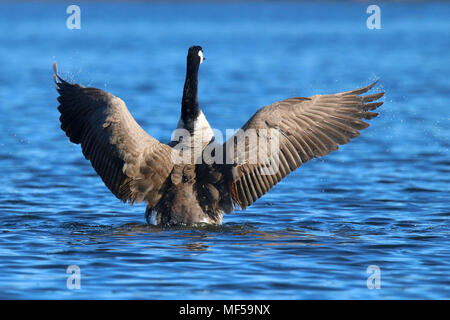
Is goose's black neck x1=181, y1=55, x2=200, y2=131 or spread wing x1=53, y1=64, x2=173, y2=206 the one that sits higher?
goose's black neck x1=181, y1=55, x2=200, y2=131

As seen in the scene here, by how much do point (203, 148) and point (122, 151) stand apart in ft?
3.85

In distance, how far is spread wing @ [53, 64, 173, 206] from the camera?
11.0 metres

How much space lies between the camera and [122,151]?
1098 centimetres

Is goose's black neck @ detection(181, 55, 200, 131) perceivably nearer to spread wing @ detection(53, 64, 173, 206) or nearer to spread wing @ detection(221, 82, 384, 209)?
spread wing @ detection(53, 64, 173, 206)

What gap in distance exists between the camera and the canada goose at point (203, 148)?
36.1ft

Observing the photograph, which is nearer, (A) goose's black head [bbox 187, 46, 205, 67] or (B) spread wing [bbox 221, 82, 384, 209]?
(B) spread wing [bbox 221, 82, 384, 209]

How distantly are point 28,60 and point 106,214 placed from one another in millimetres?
33794

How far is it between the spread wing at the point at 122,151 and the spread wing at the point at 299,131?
108 cm

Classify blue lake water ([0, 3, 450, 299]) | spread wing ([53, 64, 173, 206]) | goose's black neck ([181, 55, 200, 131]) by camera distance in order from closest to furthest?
blue lake water ([0, 3, 450, 299]) < spread wing ([53, 64, 173, 206]) < goose's black neck ([181, 55, 200, 131])

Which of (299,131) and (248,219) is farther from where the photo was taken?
(248,219)

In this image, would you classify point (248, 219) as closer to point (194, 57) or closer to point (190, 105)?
point (190, 105)

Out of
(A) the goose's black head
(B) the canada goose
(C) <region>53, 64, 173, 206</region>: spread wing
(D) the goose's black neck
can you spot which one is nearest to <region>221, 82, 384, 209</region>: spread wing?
(B) the canada goose

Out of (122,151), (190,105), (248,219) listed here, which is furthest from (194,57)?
(248,219)

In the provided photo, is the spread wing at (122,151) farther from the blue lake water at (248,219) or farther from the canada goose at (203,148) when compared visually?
the blue lake water at (248,219)
